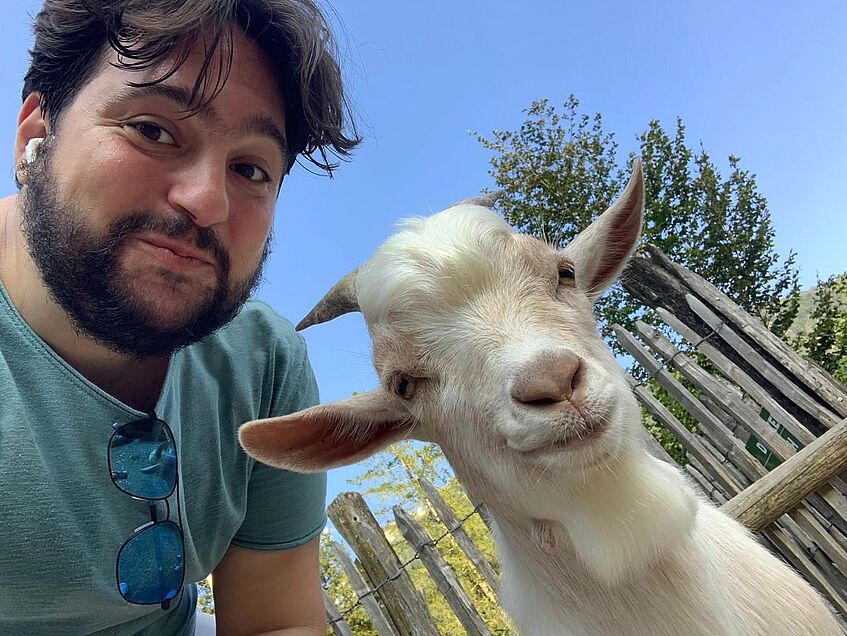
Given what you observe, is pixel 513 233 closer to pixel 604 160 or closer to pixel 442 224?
pixel 442 224

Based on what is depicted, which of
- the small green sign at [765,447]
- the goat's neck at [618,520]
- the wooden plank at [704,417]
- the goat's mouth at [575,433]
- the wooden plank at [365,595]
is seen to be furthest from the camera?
the wooden plank at [704,417]

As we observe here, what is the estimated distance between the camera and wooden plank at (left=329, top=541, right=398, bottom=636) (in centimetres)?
328

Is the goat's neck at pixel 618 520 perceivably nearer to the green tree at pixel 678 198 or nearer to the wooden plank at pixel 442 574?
the wooden plank at pixel 442 574

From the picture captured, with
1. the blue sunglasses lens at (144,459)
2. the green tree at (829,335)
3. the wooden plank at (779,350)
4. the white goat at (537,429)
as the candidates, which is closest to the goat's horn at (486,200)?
the white goat at (537,429)

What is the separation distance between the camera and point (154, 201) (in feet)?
4.96

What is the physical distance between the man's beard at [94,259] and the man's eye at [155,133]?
184 millimetres

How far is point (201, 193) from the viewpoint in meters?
1.50

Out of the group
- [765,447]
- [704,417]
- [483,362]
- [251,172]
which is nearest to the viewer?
[483,362]

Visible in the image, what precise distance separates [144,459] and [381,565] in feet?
6.82

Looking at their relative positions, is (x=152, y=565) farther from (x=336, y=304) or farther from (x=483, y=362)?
(x=483, y=362)

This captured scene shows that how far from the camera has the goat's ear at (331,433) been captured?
58.0 inches

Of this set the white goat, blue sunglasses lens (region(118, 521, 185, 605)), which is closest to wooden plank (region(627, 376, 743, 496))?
the white goat

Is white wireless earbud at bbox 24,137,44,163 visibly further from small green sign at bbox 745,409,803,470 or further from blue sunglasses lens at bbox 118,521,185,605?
small green sign at bbox 745,409,803,470

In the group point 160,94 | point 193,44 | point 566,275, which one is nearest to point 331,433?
point 566,275
